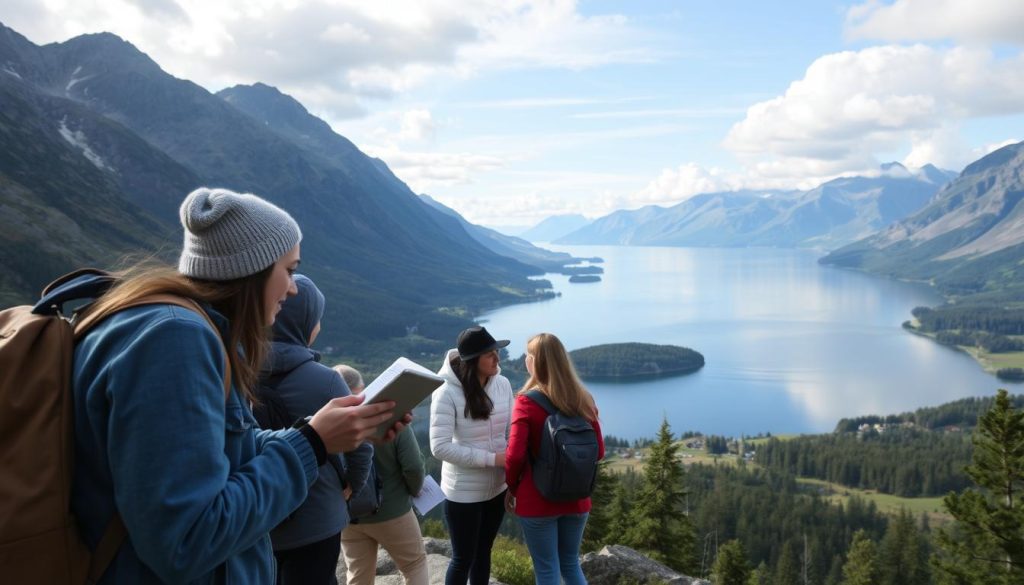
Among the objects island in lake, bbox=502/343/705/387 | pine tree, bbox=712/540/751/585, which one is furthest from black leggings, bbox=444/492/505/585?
island in lake, bbox=502/343/705/387

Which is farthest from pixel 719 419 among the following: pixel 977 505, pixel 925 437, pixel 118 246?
pixel 118 246

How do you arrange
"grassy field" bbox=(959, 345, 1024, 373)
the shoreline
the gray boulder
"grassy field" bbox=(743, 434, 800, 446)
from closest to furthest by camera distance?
1. the gray boulder
2. "grassy field" bbox=(743, 434, 800, 446)
3. the shoreline
4. "grassy field" bbox=(959, 345, 1024, 373)

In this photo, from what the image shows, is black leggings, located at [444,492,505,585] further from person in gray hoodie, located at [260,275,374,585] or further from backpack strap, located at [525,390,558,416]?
person in gray hoodie, located at [260,275,374,585]

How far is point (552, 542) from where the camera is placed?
16.2 feet

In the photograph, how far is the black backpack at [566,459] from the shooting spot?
184 inches

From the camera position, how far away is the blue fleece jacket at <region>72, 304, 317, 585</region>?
1562mm

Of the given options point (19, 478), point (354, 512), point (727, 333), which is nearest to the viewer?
point (19, 478)

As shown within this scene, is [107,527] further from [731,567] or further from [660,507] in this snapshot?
[731,567]

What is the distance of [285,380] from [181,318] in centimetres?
189

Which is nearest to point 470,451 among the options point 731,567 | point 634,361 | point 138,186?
point 731,567

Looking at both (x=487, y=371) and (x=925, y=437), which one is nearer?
(x=487, y=371)

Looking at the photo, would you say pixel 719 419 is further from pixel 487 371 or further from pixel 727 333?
pixel 487 371

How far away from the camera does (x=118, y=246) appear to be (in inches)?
3718

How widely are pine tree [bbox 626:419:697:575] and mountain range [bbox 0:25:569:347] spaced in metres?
65.8
